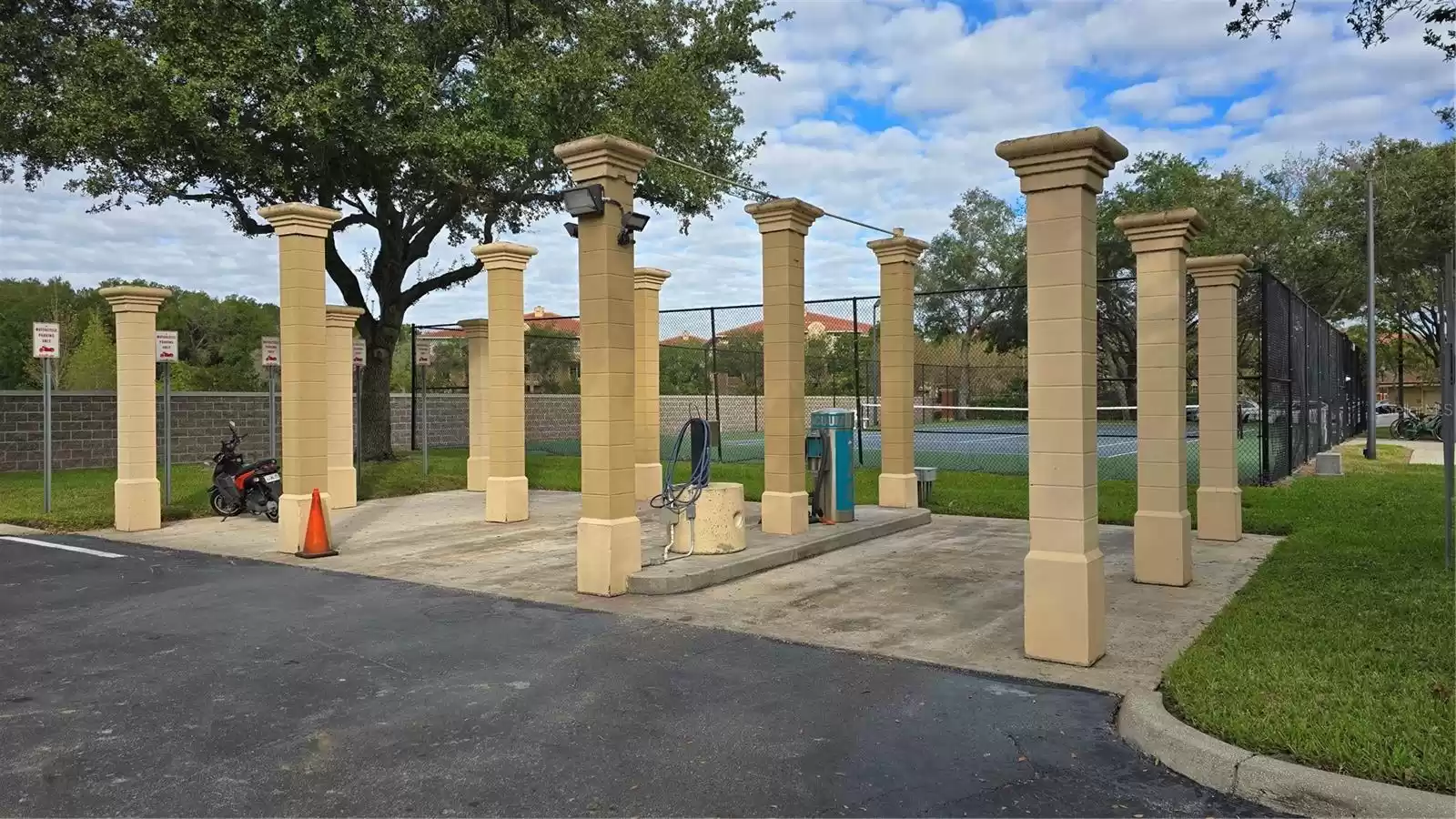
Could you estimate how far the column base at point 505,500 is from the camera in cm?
1234

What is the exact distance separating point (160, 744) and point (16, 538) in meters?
8.95

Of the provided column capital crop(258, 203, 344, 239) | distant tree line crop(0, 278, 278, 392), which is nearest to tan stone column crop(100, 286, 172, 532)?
column capital crop(258, 203, 344, 239)

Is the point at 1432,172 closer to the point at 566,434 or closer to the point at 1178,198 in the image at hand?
the point at 1178,198

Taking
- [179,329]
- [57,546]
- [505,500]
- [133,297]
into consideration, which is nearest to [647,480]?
[505,500]

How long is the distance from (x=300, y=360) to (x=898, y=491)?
7.32m

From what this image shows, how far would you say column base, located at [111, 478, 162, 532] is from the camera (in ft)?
39.2

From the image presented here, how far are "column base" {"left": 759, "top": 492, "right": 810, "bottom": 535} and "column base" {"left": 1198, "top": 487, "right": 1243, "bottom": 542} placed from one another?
4.23 m

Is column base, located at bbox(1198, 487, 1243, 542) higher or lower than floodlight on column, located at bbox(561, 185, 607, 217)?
lower

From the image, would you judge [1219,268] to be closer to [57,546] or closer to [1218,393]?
[1218,393]

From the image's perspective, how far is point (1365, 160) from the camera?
31562 millimetres

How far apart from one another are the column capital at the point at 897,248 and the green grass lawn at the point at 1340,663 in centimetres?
534

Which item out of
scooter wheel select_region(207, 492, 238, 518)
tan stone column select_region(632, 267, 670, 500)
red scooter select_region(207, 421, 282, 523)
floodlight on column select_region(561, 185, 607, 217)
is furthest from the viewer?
tan stone column select_region(632, 267, 670, 500)

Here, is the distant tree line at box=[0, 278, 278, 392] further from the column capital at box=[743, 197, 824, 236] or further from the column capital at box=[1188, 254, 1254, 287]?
the column capital at box=[1188, 254, 1254, 287]

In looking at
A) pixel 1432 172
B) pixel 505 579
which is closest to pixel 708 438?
pixel 505 579
